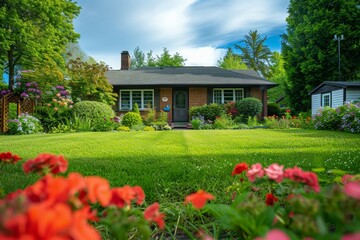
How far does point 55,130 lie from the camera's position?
10.3 metres

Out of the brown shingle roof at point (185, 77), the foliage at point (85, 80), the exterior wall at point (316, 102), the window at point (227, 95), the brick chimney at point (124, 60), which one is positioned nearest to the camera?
the foliage at point (85, 80)

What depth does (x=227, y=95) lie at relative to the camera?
57.6 feet

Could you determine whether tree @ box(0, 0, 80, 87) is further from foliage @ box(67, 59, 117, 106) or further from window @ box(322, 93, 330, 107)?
window @ box(322, 93, 330, 107)

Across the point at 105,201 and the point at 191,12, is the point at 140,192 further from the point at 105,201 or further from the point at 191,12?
the point at 191,12

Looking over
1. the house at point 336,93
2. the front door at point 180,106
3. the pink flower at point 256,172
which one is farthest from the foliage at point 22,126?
the house at point 336,93

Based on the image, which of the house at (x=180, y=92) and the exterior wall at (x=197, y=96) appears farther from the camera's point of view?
the exterior wall at (x=197, y=96)

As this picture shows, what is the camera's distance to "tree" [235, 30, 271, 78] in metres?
40.3

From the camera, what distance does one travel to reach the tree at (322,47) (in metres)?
18.9

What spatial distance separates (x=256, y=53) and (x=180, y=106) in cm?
2688

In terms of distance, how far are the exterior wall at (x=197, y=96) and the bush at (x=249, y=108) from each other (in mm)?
2568

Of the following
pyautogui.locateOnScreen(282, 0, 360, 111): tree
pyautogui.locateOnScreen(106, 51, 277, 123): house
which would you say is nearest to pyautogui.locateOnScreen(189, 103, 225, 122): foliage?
pyautogui.locateOnScreen(106, 51, 277, 123): house

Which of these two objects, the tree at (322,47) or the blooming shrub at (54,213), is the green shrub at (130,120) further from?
the tree at (322,47)

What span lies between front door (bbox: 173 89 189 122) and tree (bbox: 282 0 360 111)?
27.9ft

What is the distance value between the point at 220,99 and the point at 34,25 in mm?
11355
